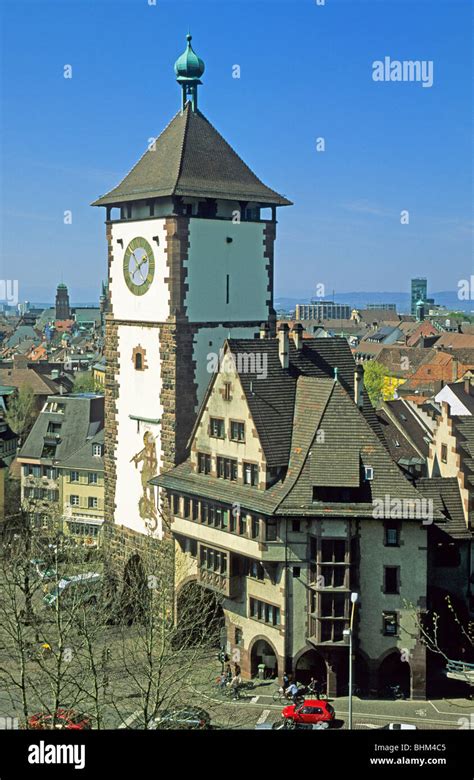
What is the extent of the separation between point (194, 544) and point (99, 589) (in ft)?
30.7

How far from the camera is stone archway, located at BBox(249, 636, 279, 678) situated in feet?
160

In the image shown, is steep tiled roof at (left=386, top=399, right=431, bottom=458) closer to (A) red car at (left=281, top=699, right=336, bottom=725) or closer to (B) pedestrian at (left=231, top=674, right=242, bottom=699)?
(B) pedestrian at (left=231, top=674, right=242, bottom=699)

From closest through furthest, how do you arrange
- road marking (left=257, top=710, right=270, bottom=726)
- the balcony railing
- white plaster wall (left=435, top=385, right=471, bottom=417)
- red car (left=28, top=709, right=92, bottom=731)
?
1. red car (left=28, top=709, right=92, bottom=731)
2. road marking (left=257, top=710, right=270, bottom=726)
3. the balcony railing
4. white plaster wall (left=435, top=385, right=471, bottom=417)

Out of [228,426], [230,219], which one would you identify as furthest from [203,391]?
[230,219]

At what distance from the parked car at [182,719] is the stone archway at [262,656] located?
8.62m

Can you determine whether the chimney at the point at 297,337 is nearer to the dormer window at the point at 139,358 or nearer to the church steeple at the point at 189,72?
the dormer window at the point at 139,358

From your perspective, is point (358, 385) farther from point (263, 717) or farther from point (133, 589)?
point (263, 717)

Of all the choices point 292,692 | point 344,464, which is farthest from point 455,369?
point 292,692

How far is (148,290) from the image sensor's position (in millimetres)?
55094

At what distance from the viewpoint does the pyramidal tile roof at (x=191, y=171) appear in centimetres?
5344

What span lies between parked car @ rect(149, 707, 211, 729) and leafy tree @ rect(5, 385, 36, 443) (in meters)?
77.5

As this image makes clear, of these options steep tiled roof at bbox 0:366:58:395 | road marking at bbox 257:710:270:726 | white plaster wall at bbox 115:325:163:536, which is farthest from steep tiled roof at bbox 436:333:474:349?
road marking at bbox 257:710:270:726

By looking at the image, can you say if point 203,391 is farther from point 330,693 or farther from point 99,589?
point 330,693

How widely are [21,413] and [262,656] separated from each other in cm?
7471
